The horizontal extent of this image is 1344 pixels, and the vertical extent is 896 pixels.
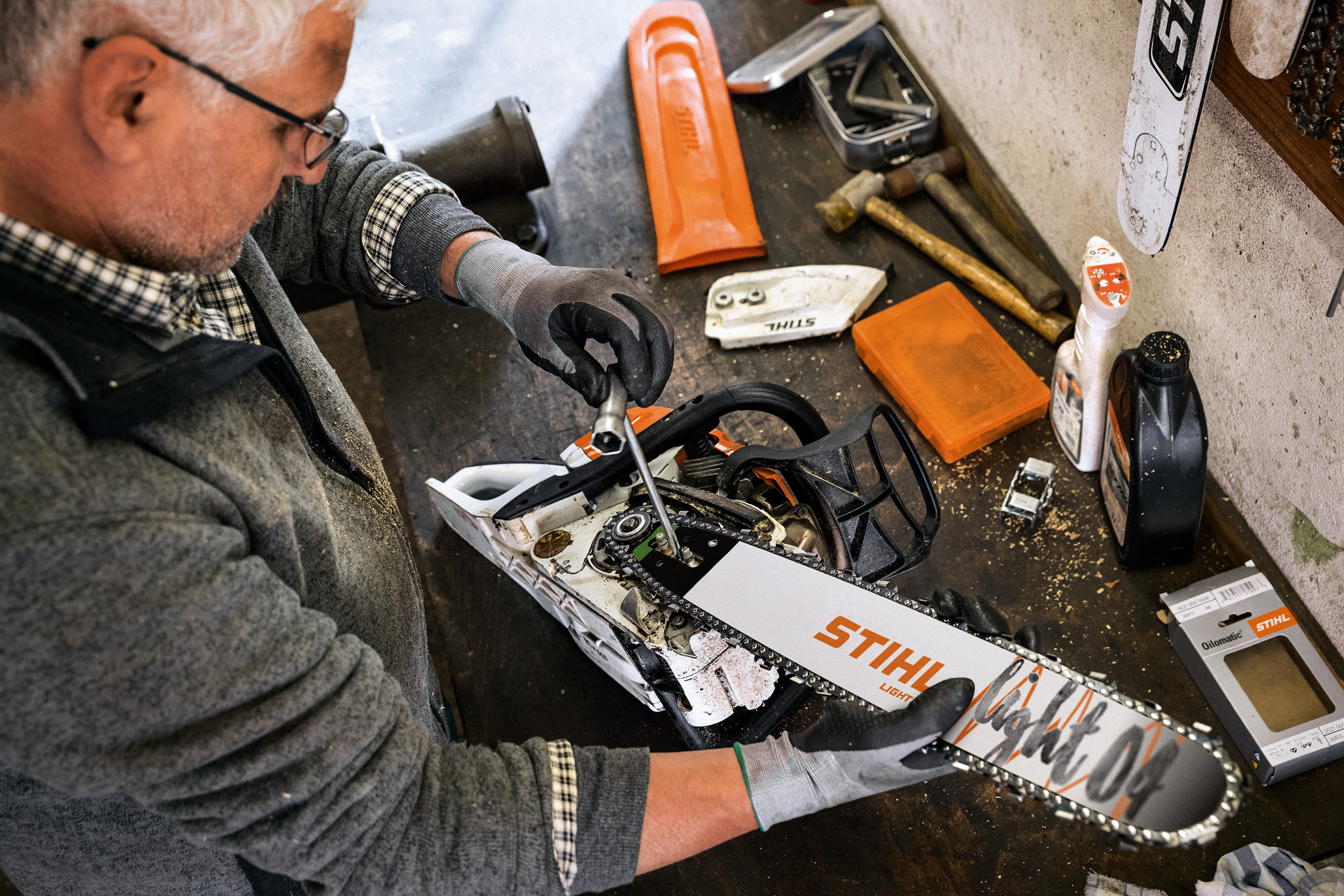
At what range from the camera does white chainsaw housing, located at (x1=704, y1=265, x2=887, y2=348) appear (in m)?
2.96

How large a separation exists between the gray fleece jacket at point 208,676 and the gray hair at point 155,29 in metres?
0.24

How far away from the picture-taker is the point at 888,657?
5.40 ft

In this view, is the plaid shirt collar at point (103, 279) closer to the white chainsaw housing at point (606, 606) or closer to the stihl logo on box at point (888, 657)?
the white chainsaw housing at point (606, 606)

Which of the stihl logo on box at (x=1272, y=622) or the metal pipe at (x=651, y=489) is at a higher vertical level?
the metal pipe at (x=651, y=489)

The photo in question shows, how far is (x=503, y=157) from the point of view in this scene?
127 inches

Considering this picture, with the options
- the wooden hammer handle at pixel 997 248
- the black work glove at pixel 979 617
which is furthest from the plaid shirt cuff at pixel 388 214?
the wooden hammer handle at pixel 997 248

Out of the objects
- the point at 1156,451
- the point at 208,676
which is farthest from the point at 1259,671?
the point at 208,676

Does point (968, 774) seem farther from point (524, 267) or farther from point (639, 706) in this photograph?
point (524, 267)

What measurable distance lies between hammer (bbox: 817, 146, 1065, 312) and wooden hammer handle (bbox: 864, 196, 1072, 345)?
45mm

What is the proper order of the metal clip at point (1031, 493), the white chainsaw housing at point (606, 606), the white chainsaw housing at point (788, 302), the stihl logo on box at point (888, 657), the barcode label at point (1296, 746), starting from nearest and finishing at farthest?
the stihl logo on box at point (888, 657), the white chainsaw housing at point (606, 606), the barcode label at point (1296, 746), the metal clip at point (1031, 493), the white chainsaw housing at point (788, 302)

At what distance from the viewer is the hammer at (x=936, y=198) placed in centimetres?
300

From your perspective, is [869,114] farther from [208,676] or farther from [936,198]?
[208,676]

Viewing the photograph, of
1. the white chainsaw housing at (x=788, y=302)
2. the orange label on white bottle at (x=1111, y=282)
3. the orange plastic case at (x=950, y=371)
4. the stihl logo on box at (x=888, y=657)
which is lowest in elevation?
the orange plastic case at (x=950, y=371)

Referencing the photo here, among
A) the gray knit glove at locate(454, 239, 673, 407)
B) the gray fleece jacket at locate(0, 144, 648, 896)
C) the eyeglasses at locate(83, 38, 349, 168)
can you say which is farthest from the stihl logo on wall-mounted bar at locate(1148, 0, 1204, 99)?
the gray fleece jacket at locate(0, 144, 648, 896)
